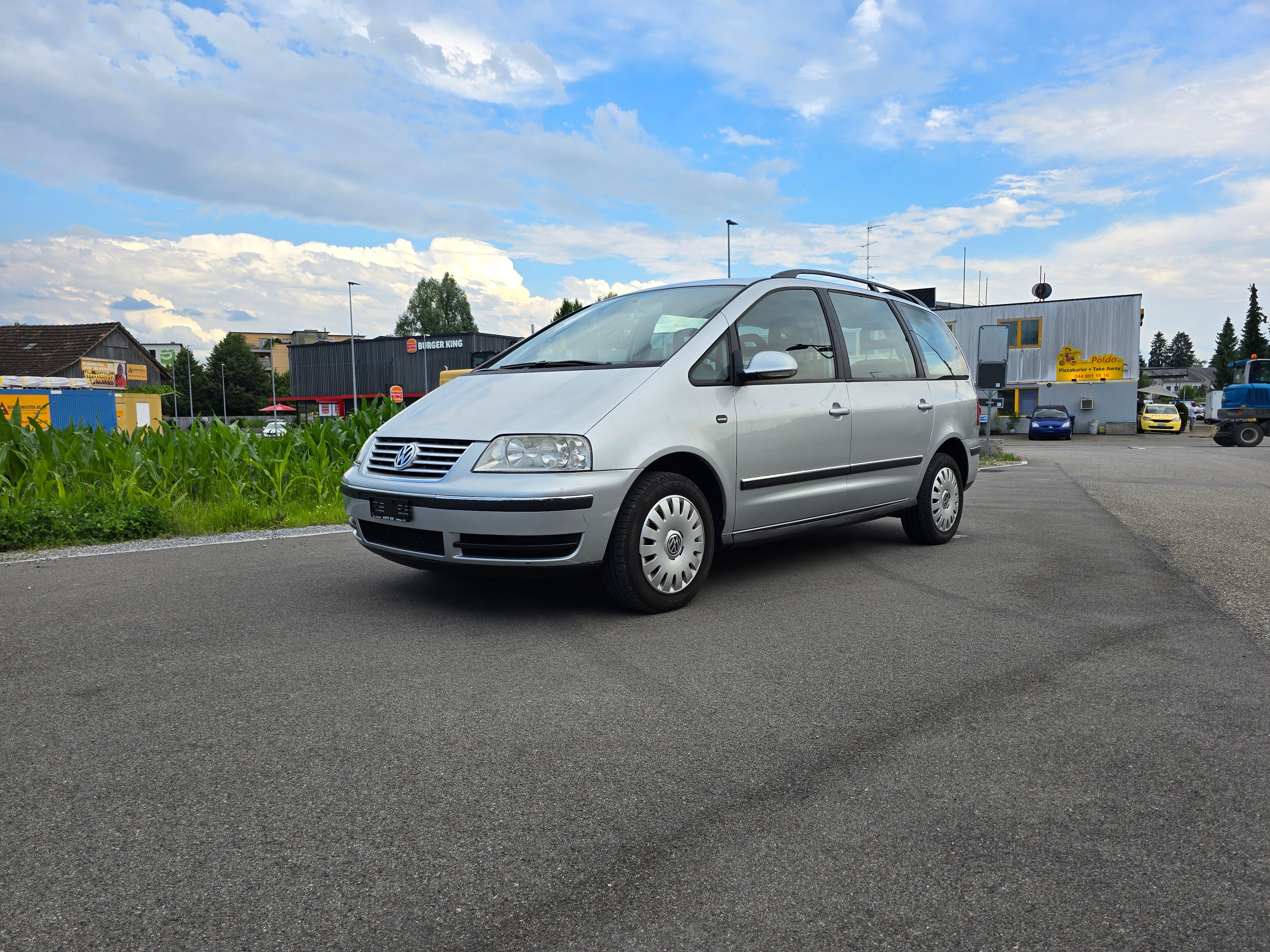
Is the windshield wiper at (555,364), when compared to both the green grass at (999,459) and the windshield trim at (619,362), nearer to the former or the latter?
the windshield trim at (619,362)

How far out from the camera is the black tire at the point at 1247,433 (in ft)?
97.7

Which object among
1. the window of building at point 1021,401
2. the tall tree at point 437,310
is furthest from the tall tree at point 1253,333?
the tall tree at point 437,310

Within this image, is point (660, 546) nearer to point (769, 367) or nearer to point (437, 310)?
point (769, 367)

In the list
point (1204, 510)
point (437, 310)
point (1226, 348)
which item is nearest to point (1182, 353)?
point (1226, 348)

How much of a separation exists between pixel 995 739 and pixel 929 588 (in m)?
2.44

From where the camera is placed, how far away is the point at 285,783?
2.68 meters

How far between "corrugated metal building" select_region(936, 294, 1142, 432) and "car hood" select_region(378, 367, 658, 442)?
41285 mm

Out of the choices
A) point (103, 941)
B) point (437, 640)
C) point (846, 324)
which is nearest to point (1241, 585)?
point (846, 324)

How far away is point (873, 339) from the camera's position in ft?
20.5

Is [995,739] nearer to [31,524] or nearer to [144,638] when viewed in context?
[144,638]

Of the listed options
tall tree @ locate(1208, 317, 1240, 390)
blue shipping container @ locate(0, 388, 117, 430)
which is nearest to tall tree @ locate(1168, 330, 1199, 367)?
tall tree @ locate(1208, 317, 1240, 390)

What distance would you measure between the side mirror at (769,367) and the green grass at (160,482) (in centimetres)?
461

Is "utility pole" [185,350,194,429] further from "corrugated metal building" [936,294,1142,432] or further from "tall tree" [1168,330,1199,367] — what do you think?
"tall tree" [1168,330,1199,367]

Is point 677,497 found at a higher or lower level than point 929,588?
higher
